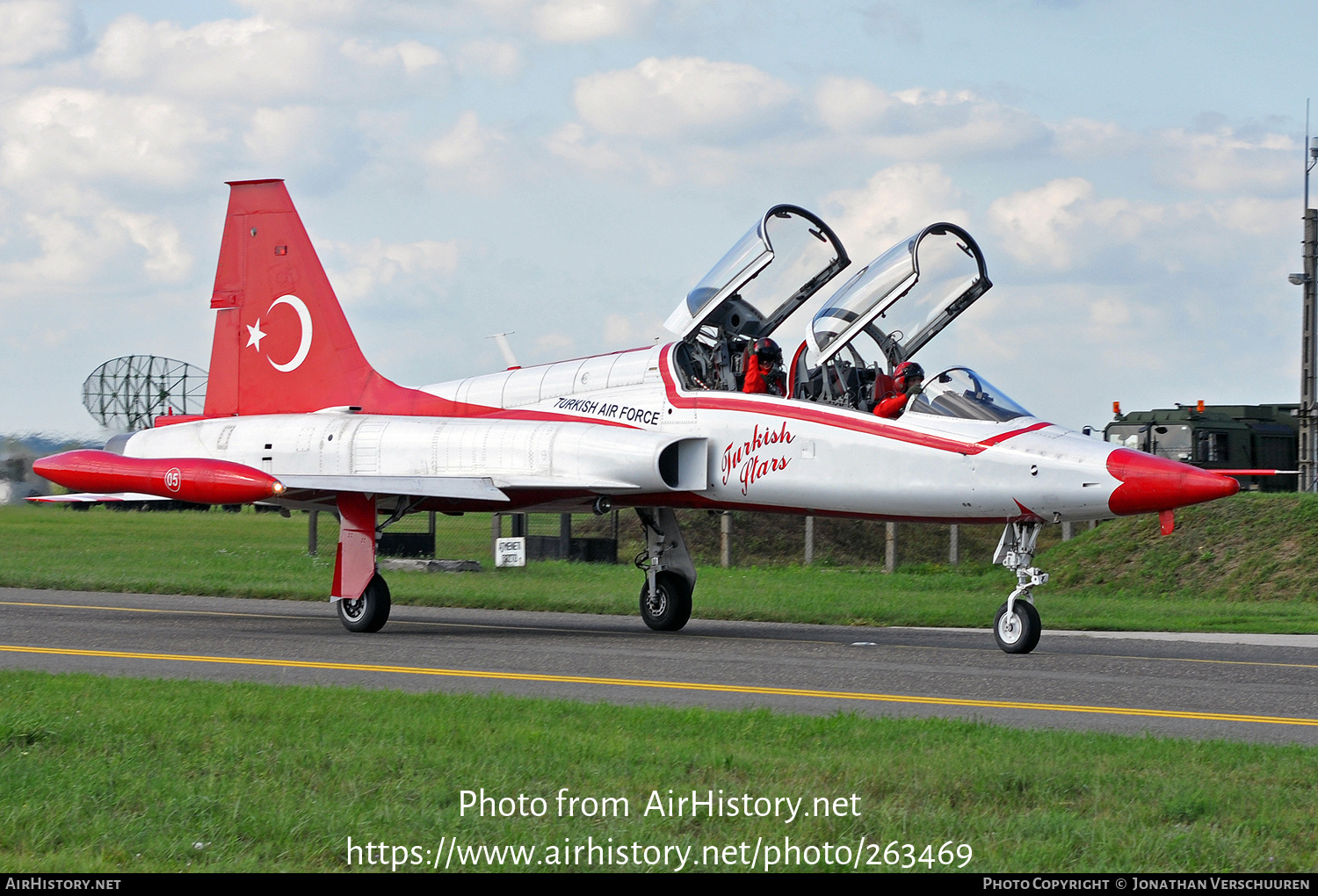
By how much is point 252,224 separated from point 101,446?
12.0 ft

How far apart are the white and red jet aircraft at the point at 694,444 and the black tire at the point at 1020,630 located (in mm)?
17

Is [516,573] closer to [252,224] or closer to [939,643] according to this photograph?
[252,224]

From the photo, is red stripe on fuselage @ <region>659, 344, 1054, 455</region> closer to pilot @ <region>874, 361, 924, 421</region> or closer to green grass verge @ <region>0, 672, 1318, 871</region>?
pilot @ <region>874, 361, 924, 421</region>

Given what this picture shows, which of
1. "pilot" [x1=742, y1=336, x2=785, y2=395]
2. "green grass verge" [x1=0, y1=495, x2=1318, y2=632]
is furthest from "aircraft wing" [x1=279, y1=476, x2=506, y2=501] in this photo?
"green grass verge" [x1=0, y1=495, x2=1318, y2=632]

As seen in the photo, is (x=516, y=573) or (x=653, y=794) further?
(x=516, y=573)

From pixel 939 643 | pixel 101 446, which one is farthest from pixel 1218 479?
pixel 101 446

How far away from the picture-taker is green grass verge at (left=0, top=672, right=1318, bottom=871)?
5.73m

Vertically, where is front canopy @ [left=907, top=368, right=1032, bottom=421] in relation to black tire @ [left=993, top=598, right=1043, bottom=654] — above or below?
above

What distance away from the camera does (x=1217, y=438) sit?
35.9m

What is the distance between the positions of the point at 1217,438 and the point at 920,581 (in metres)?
16.0

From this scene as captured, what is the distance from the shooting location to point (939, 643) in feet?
48.9

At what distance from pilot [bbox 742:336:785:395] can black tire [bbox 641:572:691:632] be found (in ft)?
8.45

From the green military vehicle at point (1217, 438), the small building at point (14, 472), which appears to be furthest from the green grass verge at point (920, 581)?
the green military vehicle at point (1217, 438)

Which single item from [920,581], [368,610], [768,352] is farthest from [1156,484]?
[920,581]
